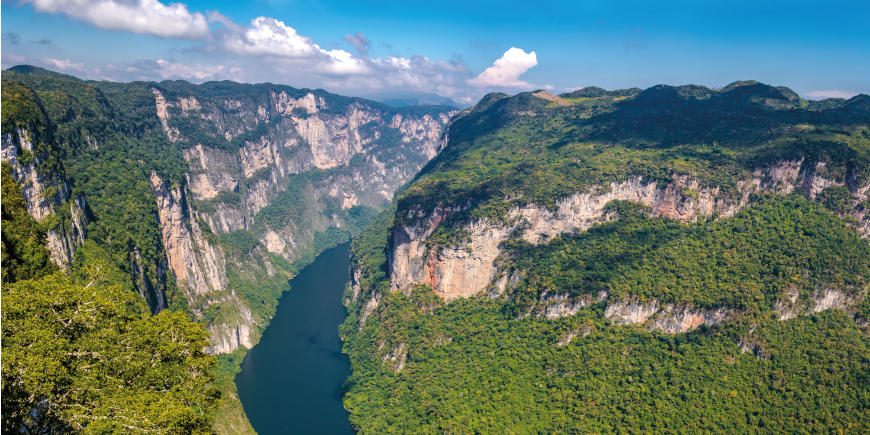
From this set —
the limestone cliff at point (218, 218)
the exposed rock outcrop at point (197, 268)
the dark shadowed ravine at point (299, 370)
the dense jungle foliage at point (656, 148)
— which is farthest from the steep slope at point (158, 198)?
the dense jungle foliage at point (656, 148)

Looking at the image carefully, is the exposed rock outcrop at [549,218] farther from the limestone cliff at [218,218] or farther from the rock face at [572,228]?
the limestone cliff at [218,218]

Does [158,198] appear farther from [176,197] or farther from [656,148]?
[656,148]

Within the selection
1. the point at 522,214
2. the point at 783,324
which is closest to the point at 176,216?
the point at 522,214

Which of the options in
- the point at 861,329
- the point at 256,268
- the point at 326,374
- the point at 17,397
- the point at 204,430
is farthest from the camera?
the point at 256,268

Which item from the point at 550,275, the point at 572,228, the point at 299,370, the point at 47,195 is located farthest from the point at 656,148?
the point at 47,195

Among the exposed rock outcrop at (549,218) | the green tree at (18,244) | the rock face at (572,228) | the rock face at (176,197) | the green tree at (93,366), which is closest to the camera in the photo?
the green tree at (93,366)

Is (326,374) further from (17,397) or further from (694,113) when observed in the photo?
(694,113)
